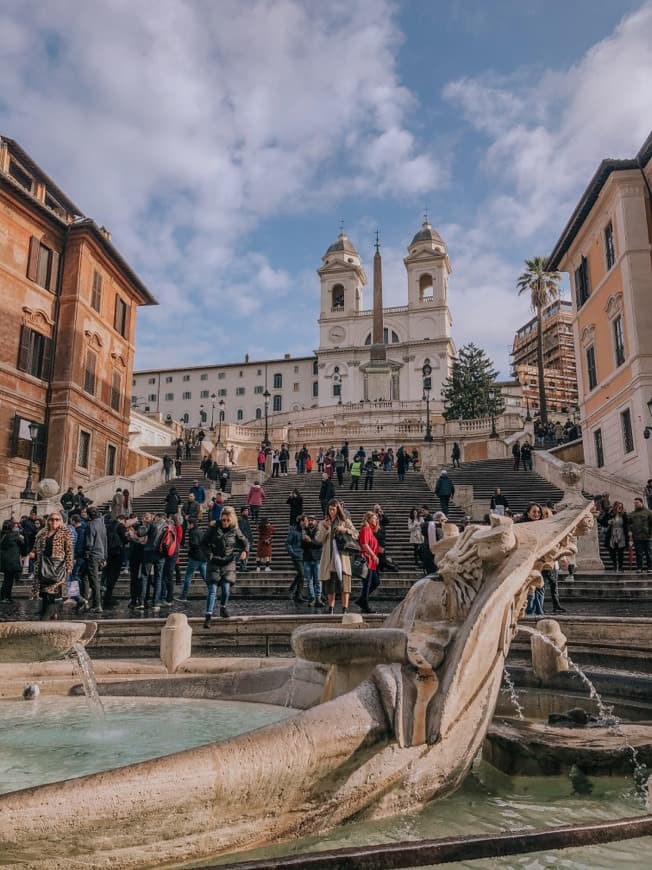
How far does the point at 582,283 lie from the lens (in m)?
28.0

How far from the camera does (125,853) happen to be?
220cm

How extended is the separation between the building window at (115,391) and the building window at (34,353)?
459 cm

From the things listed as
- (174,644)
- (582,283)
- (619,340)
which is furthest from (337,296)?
(174,644)

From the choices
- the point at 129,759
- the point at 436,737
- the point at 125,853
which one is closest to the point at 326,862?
the point at 125,853

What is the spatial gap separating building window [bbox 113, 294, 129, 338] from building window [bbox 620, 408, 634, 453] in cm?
2380

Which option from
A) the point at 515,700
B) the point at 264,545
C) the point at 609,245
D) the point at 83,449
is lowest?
the point at 515,700

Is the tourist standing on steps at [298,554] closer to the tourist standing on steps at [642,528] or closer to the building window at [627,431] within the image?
the tourist standing on steps at [642,528]

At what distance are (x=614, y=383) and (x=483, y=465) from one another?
742 centimetres

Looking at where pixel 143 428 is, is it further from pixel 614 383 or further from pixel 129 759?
pixel 129 759

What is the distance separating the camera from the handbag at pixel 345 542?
9.46 meters

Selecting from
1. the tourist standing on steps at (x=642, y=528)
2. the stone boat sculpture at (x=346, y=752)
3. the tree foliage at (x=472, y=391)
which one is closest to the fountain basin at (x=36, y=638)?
the stone boat sculpture at (x=346, y=752)

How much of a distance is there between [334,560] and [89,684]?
16.6ft

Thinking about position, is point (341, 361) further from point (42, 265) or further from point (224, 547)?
point (224, 547)

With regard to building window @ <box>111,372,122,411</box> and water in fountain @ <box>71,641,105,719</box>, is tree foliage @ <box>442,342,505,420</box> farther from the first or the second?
water in fountain @ <box>71,641,105,719</box>
